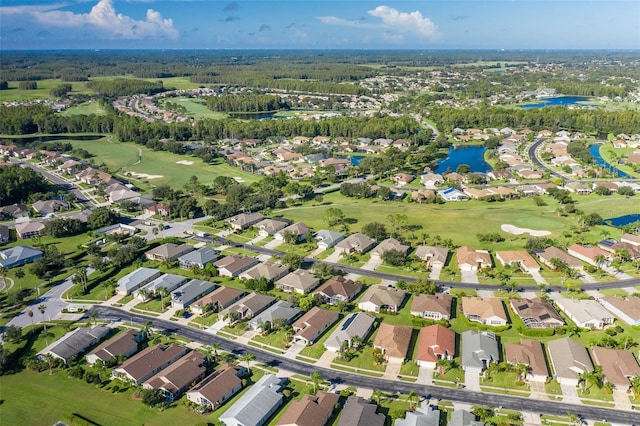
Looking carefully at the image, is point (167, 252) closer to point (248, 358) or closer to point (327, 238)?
point (327, 238)

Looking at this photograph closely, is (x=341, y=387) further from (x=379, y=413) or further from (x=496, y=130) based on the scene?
(x=496, y=130)

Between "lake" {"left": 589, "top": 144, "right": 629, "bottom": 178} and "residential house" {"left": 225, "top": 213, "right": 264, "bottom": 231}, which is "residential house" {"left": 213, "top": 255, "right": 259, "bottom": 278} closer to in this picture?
"residential house" {"left": 225, "top": 213, "right": 264, "bottom": 231}

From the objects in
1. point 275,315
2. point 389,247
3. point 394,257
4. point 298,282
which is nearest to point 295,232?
point 389,247

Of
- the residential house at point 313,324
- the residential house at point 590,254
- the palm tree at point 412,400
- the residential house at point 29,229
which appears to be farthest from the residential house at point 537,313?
the residential house at point 29,229

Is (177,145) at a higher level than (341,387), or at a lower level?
higher

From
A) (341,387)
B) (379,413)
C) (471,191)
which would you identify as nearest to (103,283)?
(341,387)

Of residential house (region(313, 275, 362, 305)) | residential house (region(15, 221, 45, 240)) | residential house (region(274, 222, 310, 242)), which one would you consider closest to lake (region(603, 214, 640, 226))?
residential house (region(313, 275, 362, 305))
